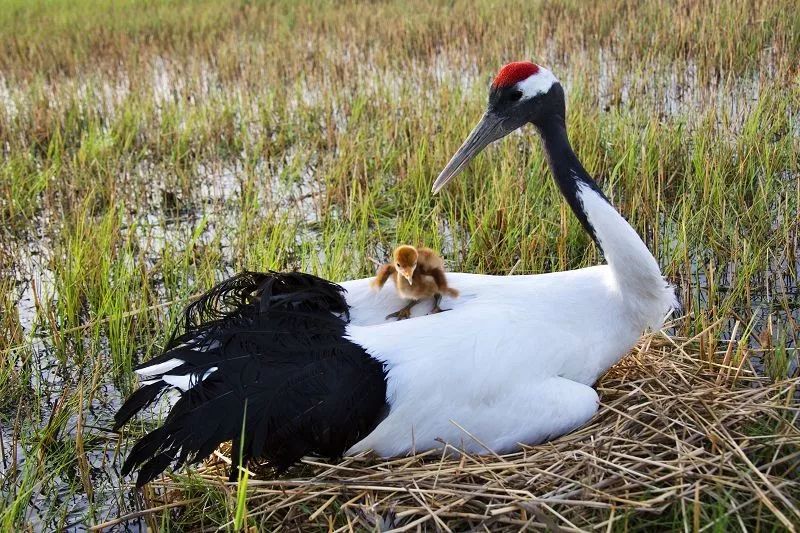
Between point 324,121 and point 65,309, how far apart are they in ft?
11.6

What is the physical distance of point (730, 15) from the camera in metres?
8.19

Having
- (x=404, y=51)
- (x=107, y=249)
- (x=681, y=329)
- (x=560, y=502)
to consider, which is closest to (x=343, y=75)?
(x=404, y=51)

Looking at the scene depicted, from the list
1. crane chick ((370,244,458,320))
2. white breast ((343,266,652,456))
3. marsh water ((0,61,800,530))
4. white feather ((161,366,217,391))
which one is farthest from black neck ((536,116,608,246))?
white feather ((161,366,217,391))

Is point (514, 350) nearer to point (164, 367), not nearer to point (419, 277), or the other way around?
point (419, 277)

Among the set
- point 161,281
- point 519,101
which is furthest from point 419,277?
point 161,281

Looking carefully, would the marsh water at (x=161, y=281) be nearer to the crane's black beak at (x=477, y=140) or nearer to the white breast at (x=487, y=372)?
the white breast at (x=487, y=372)

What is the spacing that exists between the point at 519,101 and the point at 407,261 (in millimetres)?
825

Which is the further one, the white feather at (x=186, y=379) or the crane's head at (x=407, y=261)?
the crane's head at (x=407, y=261)

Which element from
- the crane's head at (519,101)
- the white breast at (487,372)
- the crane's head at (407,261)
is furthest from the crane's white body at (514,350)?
the crane's head at (519,101)

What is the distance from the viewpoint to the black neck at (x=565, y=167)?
3.30m

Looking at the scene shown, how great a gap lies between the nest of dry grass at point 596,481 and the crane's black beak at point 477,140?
1.14m

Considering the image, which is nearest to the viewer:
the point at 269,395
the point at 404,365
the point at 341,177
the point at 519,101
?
the point at 269,395

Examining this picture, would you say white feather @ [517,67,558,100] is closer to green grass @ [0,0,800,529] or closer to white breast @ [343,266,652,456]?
white breast @ [343,266,652,456]

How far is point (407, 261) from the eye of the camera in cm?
323
